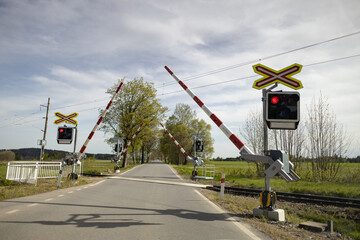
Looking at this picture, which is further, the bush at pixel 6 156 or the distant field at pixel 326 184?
the bush at pixel 6 156

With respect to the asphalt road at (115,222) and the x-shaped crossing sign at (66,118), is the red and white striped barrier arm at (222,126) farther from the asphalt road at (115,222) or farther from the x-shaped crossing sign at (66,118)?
the x-shaped crossing sign at (66,118)

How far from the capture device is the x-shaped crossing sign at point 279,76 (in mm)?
6801

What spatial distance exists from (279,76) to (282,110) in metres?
1.33

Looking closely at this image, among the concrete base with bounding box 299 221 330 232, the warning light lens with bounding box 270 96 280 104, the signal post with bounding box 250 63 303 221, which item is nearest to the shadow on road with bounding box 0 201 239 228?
the signal post with bounding box 250 63 303 221

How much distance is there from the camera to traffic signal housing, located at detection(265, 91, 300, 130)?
20.1 feet

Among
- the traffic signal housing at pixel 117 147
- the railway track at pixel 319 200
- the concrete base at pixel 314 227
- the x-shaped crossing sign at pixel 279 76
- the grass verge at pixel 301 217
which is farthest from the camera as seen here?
Answer: the traffic signal housing at pixel 117 147

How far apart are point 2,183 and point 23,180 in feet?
3.09

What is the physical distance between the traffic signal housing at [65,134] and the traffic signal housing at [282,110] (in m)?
10.9

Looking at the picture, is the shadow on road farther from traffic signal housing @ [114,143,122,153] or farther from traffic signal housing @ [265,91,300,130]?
traffic signal housing @ [114,143,122,153]

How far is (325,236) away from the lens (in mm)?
5324

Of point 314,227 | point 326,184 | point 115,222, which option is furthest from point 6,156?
point 314,227

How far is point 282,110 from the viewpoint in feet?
20.4

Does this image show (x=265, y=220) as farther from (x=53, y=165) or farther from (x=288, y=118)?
(x=53, y=165)

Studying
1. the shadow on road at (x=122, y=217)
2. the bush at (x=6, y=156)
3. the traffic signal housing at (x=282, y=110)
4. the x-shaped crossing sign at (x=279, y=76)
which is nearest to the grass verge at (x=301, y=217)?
the shadow on road at (x=122, y=217)
